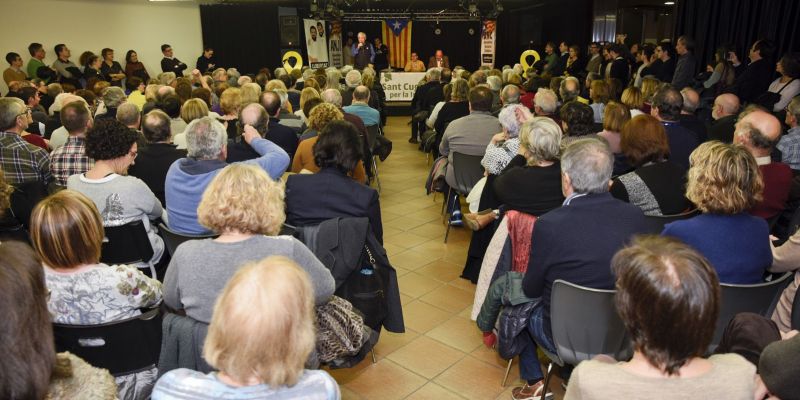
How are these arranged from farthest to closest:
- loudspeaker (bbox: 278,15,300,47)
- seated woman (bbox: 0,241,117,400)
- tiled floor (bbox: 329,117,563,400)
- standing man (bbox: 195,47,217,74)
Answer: loudspeaker (bbox: 278,15,300,47) → standing man (bbox: 195,47,217,74) → tiled floor (bbox: 329,117,563,400) → seated woman (bbox: 0,241,117,400)

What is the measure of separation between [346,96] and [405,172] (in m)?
1.58

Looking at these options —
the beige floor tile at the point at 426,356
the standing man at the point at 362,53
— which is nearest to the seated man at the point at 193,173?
the beige floor tile at the point at 426,356

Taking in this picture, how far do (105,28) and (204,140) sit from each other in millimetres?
10623

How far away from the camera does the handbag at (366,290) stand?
295 cm

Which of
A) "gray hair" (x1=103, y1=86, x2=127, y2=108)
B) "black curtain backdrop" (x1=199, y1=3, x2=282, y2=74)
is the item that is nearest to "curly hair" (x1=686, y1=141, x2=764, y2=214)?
"gray hair" (x1=103, y1=86, x2=127, y2=108)

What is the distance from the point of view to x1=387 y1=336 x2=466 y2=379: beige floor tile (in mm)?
3328

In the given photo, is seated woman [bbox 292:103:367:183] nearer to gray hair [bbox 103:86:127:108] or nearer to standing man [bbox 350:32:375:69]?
gray hair [bbox 103:86:127:108]

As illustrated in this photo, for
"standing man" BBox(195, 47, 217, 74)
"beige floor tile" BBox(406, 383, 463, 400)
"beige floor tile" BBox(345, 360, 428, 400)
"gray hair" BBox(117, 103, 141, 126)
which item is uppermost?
"standing man" BBox(195, 47, 217, 74)

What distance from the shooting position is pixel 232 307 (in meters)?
1.37

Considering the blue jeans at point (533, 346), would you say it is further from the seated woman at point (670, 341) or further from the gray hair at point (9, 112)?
the gray hair at point (9, 112)

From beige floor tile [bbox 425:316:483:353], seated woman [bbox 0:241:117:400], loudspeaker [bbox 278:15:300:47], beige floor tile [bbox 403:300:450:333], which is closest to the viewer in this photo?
seated woman [bbox 0:241:117:400]

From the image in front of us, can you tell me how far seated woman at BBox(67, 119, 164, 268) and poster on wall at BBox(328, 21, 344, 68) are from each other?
42.5ft

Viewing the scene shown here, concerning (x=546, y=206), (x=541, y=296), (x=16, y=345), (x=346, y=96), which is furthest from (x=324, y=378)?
(x=346, y=96)

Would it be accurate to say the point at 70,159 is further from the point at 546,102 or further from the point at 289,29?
the point at 289,29
